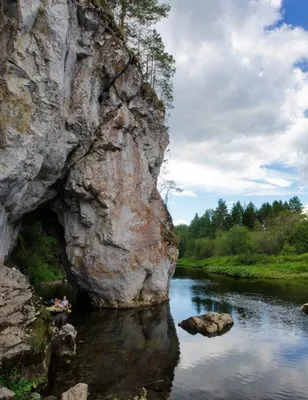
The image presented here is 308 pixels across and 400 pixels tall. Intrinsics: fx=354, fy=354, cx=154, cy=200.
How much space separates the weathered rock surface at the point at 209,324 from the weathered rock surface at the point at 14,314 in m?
11.3

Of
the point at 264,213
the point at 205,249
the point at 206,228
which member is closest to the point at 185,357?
the point at 205,249

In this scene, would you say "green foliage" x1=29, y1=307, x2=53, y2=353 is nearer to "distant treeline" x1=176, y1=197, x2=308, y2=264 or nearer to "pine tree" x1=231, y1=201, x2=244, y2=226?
"distant treeline" x1=176, y1=197, x2=308, y2=264

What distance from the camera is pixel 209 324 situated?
2198 cm

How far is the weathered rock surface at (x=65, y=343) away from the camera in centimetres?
1573

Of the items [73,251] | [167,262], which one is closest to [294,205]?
[167,262]

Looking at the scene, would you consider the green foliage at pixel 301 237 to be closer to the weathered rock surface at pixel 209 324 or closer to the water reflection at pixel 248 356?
the water reflection at pixel 248 356

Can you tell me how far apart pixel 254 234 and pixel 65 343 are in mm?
62869

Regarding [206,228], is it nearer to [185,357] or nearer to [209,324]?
[209,324]

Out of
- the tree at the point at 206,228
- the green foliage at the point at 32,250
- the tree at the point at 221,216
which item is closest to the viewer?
the green foliage at the point at 32,250

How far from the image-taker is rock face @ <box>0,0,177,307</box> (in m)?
17.7

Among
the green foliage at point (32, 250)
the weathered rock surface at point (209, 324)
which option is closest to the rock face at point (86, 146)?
the green foliage at point (32, 250)

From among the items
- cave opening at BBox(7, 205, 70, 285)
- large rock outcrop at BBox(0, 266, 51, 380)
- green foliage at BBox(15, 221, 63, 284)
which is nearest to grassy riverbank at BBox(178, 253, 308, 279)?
green foliage at BBox(15, 221, 63, 284)

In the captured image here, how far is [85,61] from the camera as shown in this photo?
24188 mm

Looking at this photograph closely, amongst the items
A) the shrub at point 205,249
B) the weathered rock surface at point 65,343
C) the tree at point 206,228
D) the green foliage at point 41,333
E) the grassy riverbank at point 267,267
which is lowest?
the weathered rock surface at point 65,343
